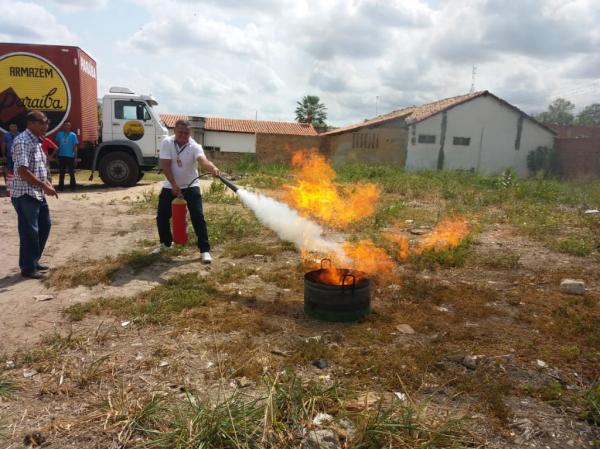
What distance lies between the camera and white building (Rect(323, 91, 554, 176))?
26.1 metres

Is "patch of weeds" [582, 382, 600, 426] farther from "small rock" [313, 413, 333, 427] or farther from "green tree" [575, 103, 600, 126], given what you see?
"green tree" [575, 103, 600, 126]

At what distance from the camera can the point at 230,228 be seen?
26.4 feet

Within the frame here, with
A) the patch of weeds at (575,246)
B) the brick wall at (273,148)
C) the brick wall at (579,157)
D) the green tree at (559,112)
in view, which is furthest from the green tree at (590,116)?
the patch of weeds at (575,246)

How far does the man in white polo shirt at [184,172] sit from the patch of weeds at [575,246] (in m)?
5.94

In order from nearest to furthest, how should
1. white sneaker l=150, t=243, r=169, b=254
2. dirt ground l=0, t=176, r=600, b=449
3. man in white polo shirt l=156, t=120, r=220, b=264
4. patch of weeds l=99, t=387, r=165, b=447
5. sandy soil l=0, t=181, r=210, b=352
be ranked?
patch of weeds l=99, t=387, r=165, b=447 < dirt ground l=0, t=176, r=600, b=449 < sandy soil l=0, t=181, r=210, b=352 < man in white polo shirt l=156, t=120, r=220, b=264 < white sneaker l=150, t=243, r=169, b=254

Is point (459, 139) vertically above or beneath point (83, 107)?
above

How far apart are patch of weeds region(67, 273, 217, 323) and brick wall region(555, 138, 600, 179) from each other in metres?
25.6

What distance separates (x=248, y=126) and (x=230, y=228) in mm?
36134

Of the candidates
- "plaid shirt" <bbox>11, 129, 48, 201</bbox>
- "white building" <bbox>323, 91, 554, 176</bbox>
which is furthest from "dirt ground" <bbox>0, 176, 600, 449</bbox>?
"white building" <bbox>323, 91, 554, 176</bbox>

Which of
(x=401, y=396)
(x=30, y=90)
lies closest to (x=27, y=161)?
(x=401, y=396)

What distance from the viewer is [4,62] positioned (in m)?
12.0

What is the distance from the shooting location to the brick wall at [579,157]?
2448cm

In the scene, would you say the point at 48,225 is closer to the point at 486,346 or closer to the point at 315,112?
the point at 486,346

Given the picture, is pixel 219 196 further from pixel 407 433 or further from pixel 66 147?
pixel 407 433
